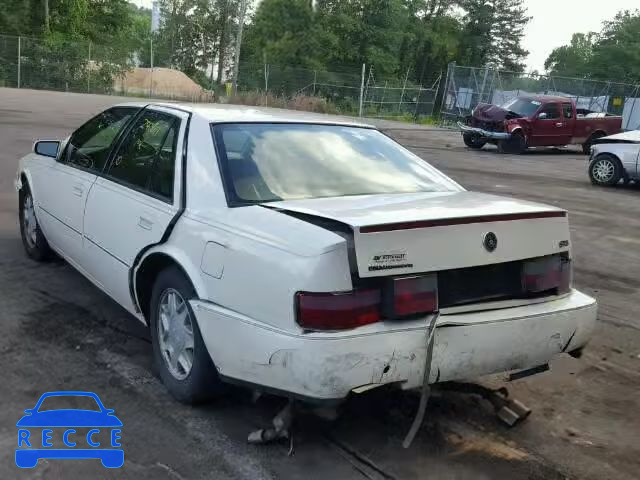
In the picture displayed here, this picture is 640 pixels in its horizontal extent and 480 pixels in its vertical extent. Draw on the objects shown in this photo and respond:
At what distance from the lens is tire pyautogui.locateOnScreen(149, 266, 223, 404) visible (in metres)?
3.18

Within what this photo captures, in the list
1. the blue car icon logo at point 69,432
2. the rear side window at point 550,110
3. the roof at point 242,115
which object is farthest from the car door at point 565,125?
the blue car icon logo at point 69,432

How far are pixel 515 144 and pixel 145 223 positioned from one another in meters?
19.7

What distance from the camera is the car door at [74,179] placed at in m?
4.45

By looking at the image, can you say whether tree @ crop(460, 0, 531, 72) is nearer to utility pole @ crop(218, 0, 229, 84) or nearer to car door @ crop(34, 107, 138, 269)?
utility pole @ crop(218, 0, 229, 84)

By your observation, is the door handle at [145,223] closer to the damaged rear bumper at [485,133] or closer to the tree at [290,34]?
the damaged rear bumper at [485,133]

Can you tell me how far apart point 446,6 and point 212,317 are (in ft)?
246

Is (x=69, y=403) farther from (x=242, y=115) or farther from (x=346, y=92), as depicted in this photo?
(x=346, y=92)

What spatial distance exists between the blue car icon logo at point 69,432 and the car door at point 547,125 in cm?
2058

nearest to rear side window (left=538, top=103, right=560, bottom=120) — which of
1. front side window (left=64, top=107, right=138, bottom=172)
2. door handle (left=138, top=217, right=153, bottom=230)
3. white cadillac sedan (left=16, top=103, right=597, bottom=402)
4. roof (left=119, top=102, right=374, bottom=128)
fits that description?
roof (left=119, top=102, right=374, bottom=128)

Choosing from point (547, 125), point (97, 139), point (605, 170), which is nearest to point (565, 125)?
point (547, 125)

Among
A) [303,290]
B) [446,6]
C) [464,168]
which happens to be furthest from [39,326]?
[446,6]

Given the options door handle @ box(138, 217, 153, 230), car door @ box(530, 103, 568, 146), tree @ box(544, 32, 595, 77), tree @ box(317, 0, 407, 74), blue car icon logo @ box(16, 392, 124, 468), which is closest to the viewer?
blue car icon logo @ box(16, 392, 124, 468)

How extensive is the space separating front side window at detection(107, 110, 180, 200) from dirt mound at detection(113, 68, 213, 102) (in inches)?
1541

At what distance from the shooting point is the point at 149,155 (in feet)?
12.9
